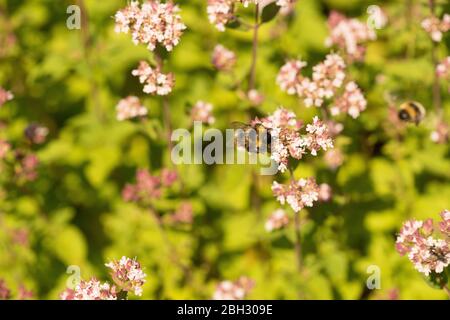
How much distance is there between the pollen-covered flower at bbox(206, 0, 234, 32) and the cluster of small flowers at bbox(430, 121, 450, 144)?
2.57m

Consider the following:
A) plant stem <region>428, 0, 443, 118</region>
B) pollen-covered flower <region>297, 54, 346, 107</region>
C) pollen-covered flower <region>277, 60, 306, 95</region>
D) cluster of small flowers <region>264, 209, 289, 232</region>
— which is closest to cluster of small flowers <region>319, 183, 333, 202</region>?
cluster of small flowers <region>264, 209, 289, 232</region>

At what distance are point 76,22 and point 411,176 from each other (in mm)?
4257

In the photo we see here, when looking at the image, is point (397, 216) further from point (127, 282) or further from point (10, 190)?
point (10, 190)

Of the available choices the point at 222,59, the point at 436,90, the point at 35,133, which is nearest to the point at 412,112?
the point at 436,90

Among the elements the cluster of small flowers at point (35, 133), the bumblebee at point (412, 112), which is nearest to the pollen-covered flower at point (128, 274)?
the cluster of small flowers at point (35, 133)

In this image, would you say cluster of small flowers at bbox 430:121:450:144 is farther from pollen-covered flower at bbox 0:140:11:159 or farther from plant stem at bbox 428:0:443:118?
pollen-covered flower at bbox 0:140:11:159

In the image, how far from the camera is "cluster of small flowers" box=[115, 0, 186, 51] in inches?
178

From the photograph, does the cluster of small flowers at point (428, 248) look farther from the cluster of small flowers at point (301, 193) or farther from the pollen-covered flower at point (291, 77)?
the pollen-covered flower at point (291, 77)

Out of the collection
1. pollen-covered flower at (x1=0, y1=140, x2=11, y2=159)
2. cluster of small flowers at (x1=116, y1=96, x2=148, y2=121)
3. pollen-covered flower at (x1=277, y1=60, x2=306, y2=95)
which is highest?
pollen-covered flower at (x1=277, y1=60, x2=306, y2=95)

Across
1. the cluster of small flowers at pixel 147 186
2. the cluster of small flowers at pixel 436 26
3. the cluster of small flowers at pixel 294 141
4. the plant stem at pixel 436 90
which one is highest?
the cluster of small flowers at pixel 436 26

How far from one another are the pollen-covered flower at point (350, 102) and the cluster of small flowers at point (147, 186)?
1808 mm

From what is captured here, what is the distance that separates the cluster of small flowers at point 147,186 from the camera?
597 cm

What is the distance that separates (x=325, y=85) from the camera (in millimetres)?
5152
